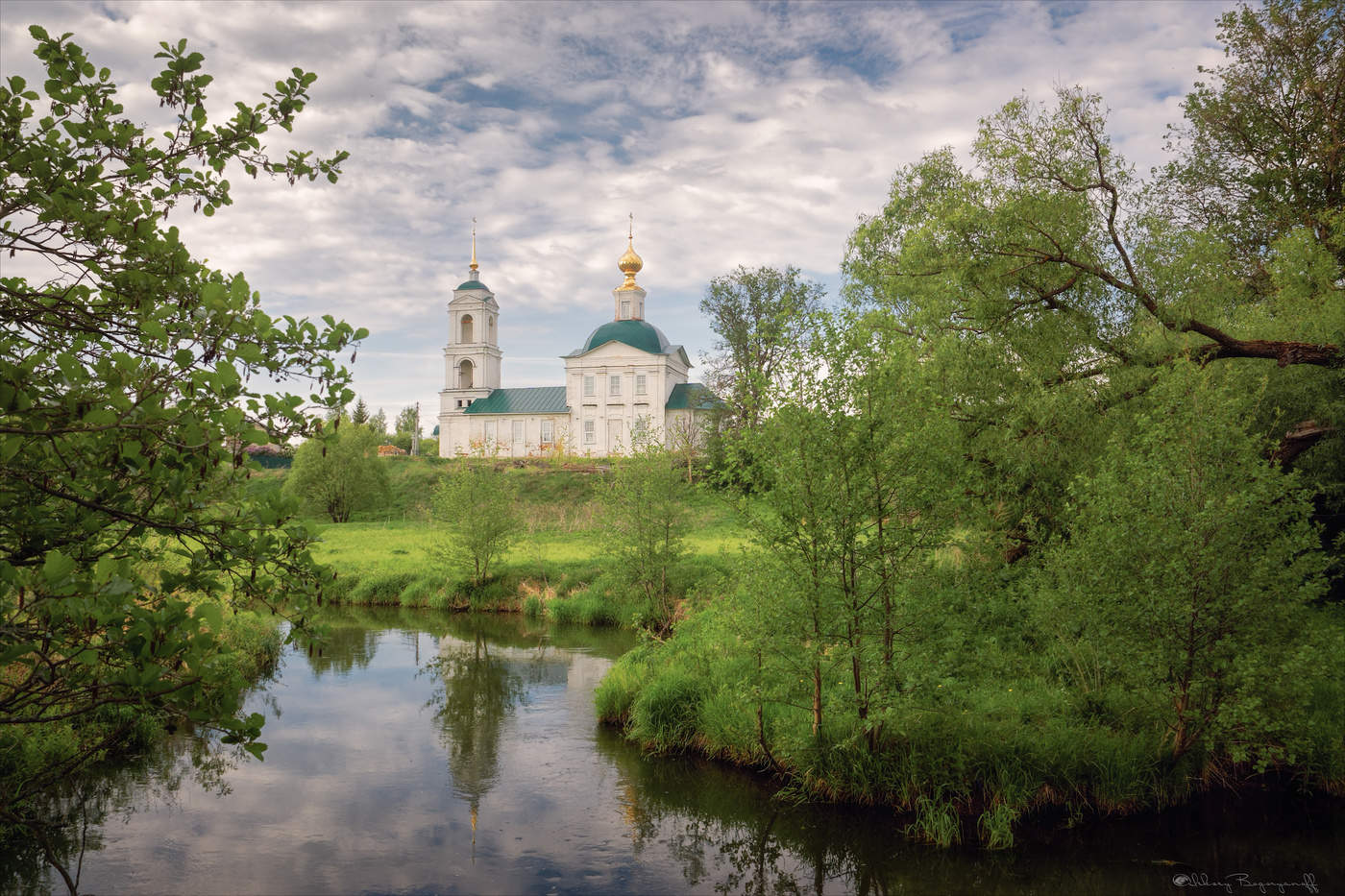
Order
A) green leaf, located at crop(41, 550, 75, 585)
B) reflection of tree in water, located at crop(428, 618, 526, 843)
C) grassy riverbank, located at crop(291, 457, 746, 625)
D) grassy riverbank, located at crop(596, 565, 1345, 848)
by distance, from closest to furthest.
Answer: green leaf, located at crop(41, 550, 75, 585) → grassy riverbank, located at crop(596, 565, 1345, 848) → reflection of tree in water, located at crop(428, 618, 526, 843) → grassy riverbank, located at crop(291, 457, 746, 625)

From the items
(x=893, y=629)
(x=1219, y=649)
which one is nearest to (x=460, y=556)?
(x=893, y=629)

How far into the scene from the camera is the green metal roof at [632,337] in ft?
218

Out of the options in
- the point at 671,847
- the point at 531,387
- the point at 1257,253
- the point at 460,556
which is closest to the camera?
the point at 671,847

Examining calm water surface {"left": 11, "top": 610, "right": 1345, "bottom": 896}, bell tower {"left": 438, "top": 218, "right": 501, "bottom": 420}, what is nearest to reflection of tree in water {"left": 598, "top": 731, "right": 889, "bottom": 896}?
calm water surface {"left": 11, "top": 610, "right": 1345, "bottom": 896}

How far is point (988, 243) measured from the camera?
15.8 meters

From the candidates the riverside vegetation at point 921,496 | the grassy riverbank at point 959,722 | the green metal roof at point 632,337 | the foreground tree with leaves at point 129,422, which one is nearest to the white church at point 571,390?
the green metal roof at point 632,337

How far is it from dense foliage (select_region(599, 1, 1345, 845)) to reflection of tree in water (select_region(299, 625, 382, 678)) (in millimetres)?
7347

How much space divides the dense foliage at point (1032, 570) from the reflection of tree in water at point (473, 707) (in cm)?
214

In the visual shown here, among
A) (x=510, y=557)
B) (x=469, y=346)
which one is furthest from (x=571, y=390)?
(x=510, y=557)

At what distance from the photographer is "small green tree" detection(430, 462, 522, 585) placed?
2553 centimetres

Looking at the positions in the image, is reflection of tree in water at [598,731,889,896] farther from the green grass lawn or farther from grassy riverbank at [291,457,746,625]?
the green grass lawn

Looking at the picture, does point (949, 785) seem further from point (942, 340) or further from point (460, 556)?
point (460, 556)

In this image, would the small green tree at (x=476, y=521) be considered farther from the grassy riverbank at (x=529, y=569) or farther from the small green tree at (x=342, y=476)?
the small green tree at (x=342, y=476)

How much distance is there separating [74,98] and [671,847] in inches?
366
